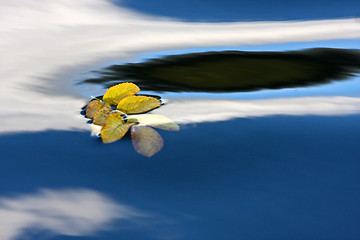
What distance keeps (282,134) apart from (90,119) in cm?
45

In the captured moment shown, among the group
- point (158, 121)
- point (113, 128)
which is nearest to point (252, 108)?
point (158, 121)

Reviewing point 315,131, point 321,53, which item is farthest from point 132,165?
point 321,53

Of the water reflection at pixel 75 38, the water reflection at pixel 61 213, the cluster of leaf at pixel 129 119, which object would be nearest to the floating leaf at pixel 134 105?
the cluster of leaf at pixel 129 119

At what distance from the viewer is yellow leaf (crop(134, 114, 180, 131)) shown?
917 millimetres

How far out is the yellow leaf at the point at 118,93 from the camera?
1034 millimetres

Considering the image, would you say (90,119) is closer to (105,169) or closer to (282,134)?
(105,169)

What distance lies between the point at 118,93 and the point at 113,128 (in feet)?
0.60

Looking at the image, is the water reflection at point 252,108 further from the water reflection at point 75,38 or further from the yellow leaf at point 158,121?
the water reflection at point 75,38

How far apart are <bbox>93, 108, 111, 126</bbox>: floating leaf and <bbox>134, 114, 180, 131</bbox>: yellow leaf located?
2.9 inches

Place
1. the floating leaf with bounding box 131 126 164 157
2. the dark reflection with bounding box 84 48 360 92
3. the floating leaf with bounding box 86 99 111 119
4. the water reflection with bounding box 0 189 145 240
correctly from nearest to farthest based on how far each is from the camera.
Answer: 1. the water reflection with bounding box 0 189 145 240
2. the floating leaf with bounding box 131 126 164 157
3. the floating leaf with bounding box 86 99 111 119
4. the dark reflection with bounding box 84 48 360 92

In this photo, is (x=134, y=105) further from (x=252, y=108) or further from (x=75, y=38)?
(x=75, y=38)

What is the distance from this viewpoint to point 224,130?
0.93 m

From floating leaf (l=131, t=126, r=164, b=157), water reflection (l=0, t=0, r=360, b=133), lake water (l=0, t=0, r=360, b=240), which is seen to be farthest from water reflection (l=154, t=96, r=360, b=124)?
water reflection (l=0, t=0, r=360, b=133)

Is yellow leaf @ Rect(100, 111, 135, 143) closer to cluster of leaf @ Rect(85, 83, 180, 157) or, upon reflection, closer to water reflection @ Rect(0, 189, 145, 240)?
cluster of leaf @ Rect(85, 83, 180, 157)
